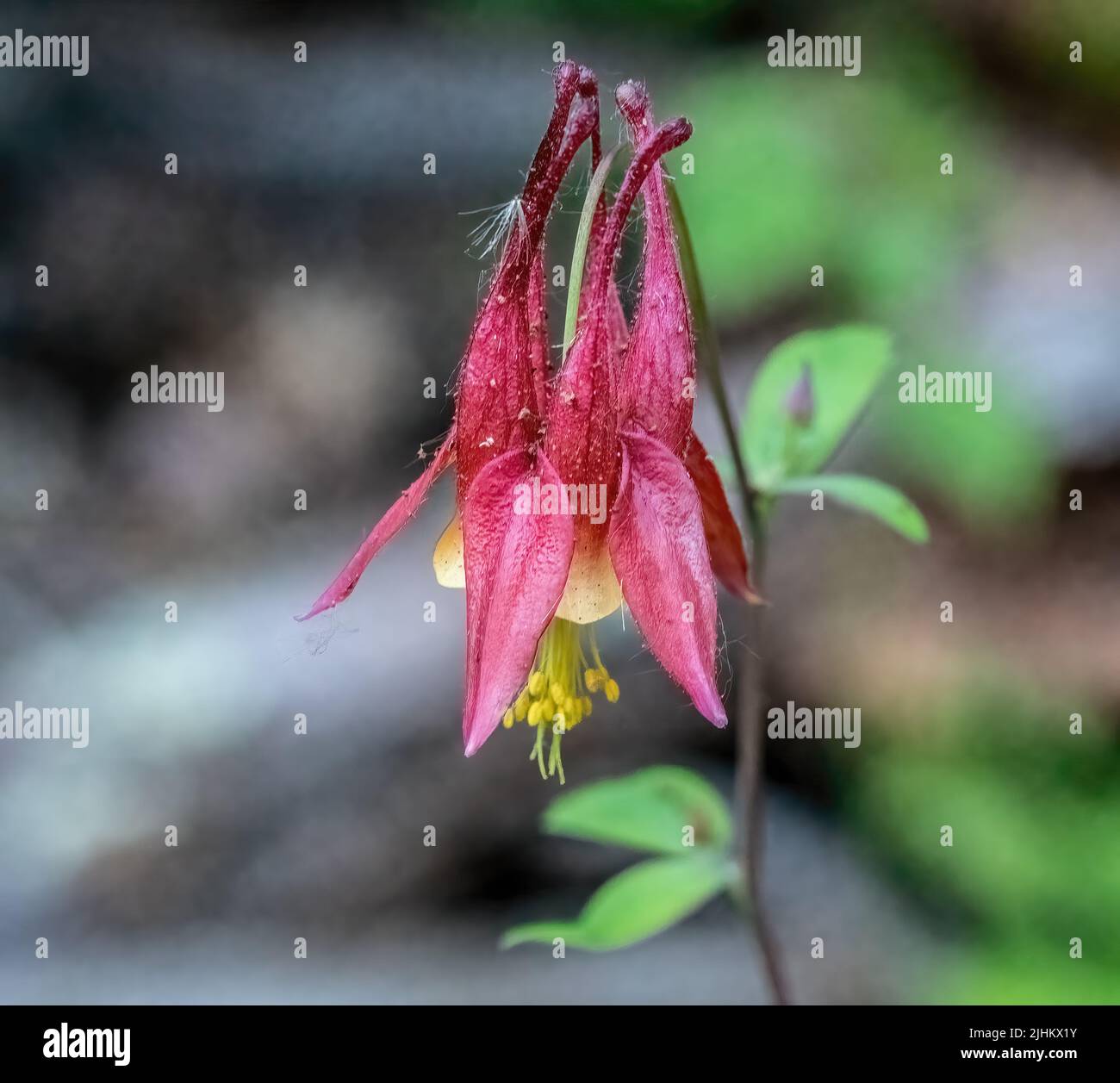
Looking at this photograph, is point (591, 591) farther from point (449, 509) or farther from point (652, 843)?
point (449, 509)

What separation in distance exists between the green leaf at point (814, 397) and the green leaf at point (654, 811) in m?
0.59

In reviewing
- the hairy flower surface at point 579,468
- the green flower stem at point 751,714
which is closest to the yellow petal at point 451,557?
the hairy flower surface at point 579,468

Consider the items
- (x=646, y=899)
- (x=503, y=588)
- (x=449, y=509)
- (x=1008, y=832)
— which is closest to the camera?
(x=503, y=588)

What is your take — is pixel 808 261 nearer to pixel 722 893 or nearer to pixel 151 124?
pixel 722 893

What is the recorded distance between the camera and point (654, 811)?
174cm

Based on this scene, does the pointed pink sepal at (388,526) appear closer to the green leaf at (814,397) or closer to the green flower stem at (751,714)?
the green flower stem at (751,714)

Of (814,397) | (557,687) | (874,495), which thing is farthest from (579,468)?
(814,397)

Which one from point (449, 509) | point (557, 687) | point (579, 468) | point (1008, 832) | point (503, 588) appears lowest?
point (1008, 832)

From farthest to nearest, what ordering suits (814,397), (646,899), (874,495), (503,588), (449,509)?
(449,509) → (646,899) → (814,397) → (874,495) → (503,588)

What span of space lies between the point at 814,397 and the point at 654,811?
0.77 meters

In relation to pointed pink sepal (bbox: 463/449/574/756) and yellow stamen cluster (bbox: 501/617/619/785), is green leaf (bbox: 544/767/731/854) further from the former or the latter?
pointed pink sepal (bbox: 463/449/574/756)
